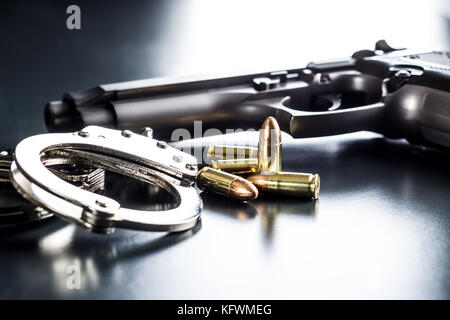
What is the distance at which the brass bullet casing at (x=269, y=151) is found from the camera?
108 cm

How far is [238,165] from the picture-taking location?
1.10 metres

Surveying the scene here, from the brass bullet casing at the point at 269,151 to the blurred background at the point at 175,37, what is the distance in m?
0.29

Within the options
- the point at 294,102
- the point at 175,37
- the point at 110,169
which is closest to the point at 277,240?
the point at 110,169

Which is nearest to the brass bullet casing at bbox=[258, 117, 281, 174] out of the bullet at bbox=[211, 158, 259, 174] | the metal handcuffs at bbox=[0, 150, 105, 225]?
the bullet at bbox=[211, 158, 259, 174]

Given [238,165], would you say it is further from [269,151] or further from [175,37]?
[175,37]

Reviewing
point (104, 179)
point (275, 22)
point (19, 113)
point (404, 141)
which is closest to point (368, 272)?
point (104, 179)

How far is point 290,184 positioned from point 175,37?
41.2 inches

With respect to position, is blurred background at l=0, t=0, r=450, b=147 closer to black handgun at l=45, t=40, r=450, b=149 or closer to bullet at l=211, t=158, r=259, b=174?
black handgun at l=45, t=40, r=450, b=149

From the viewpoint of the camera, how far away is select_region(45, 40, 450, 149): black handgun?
120 centimetres

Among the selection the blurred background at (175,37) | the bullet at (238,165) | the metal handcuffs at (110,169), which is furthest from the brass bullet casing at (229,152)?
the blurred background at (175,37)

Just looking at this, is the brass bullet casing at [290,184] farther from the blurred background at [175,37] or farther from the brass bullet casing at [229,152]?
the blurred background at [175,37]

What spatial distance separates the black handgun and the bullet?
0.15 m

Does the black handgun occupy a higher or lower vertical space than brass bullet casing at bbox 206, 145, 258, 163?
higher

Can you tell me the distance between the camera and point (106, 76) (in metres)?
1.62
